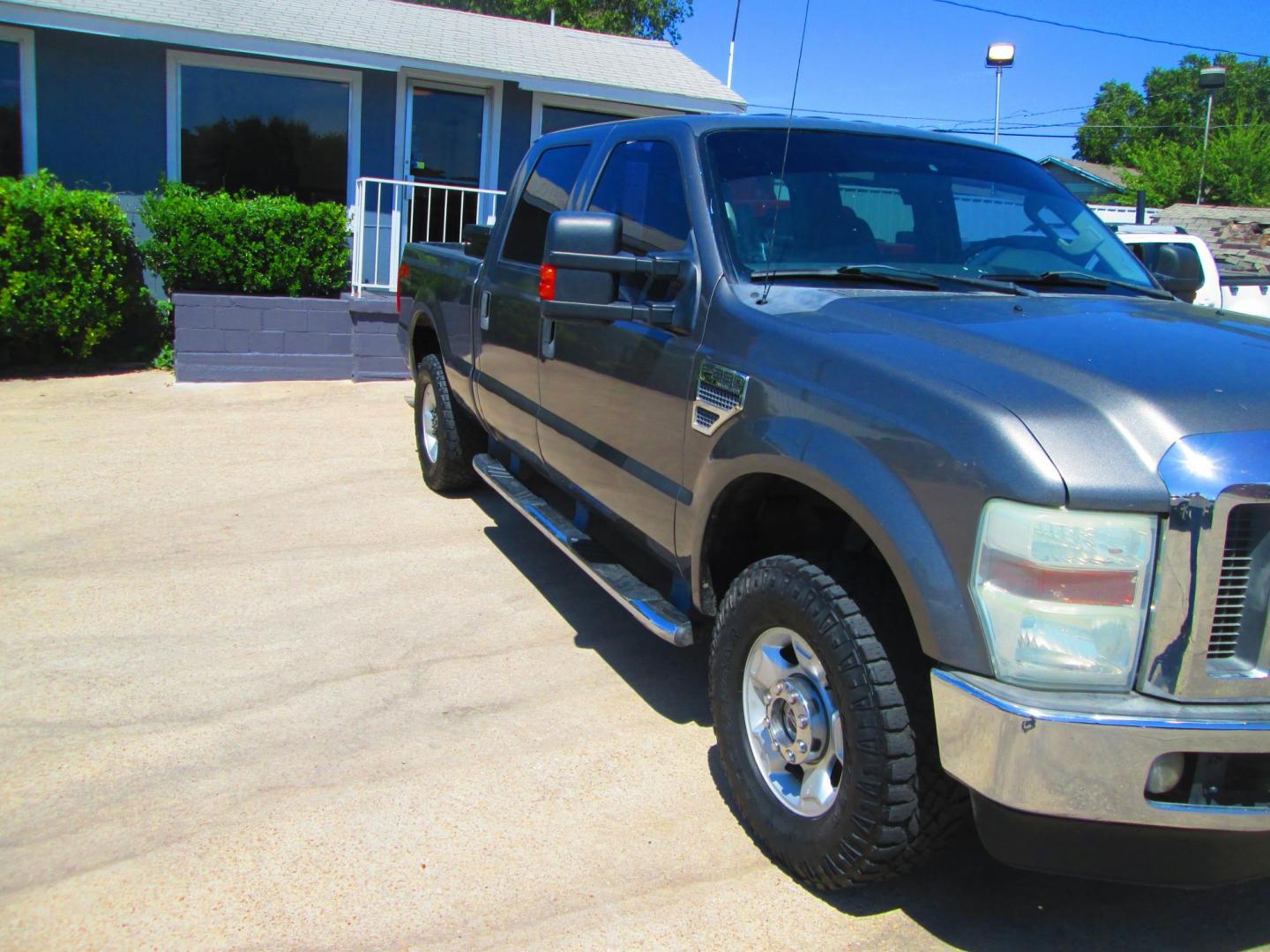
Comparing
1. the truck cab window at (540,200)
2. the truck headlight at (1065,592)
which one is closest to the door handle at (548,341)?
the truck cab window at (540,200)

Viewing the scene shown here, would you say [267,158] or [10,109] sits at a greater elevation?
[10,109]

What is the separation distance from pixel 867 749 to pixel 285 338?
8.67m

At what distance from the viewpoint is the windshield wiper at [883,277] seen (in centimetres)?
346

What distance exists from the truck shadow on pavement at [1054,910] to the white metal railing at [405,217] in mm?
9176

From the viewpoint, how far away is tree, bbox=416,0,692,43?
1352 inches

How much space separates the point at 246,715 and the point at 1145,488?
3.04 meters

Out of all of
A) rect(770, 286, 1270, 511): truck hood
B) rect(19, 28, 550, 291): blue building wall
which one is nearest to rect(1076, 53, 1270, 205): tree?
rect(19, 28, 550, 291): blue building wall

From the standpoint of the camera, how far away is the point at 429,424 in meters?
6.81

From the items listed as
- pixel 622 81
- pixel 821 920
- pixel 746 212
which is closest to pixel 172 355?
pixel 622 81

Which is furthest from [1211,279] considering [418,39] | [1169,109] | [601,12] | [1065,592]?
[1169,109]

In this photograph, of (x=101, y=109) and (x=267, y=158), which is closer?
(x=101, y=109)

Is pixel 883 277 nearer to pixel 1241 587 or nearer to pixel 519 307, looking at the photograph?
pixel 1241 587

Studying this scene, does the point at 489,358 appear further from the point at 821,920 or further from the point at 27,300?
the point at 27,300

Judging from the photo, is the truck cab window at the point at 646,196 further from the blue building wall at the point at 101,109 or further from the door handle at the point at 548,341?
the blue building wall at the point at 101,109
